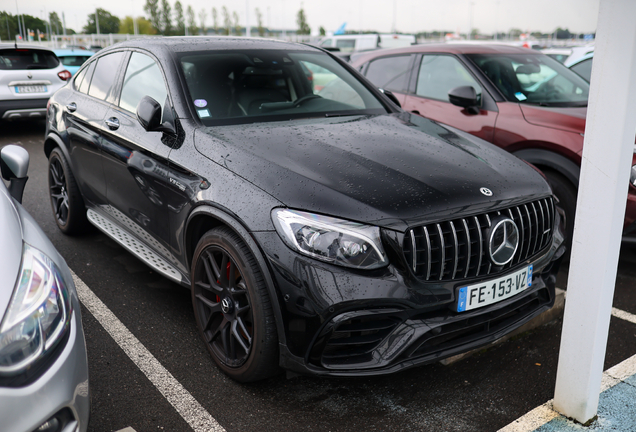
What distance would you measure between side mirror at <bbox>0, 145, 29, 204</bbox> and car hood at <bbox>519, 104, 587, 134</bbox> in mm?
3581

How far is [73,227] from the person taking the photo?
4.64 m

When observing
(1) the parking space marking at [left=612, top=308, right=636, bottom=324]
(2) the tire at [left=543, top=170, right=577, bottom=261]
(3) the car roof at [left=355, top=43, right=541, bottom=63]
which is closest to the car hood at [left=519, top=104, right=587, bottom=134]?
(2) the tire at [left=543, top=170, right=577, bottom=261]

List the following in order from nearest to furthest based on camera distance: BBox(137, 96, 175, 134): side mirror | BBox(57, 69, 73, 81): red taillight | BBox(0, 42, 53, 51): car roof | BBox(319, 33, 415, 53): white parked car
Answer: BBox(137, 96, 175, 134): side mirror < BBox(0, 42, 53, 51): car roof < BBox(57, 69, 73, 81): red taillight < BBox(319, 33, 415, 53): white parked car

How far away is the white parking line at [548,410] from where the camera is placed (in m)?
2.36

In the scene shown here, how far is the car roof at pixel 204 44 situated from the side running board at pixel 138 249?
48.0 inches

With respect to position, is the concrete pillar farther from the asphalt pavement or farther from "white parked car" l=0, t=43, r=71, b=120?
"white parked car" l=0, t=43, r=71, b=120

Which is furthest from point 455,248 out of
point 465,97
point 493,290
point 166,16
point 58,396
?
point 166,16

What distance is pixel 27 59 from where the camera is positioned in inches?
372

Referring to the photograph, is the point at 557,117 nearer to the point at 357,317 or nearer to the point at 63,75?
the point at 357,317

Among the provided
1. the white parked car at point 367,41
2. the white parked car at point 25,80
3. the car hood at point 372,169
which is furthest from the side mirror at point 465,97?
the white parked car at point 367,41

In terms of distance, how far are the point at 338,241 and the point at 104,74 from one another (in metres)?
2.82

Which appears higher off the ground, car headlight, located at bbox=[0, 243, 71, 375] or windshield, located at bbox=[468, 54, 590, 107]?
windshield, located at bbox=[468, 54, 590, 107]

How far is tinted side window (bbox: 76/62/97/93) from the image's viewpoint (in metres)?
4.39

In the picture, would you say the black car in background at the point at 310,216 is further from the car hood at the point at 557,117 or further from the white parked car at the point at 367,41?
the white parked car at the point at 367,41
